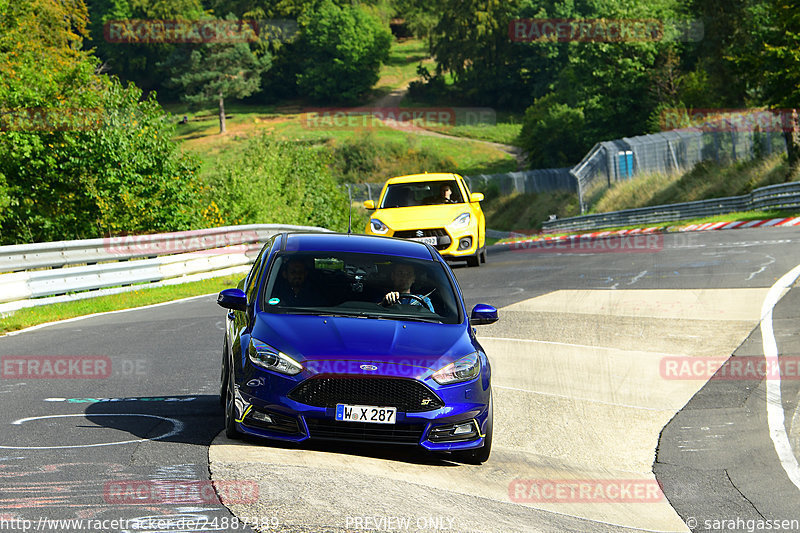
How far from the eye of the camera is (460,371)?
7129 mm

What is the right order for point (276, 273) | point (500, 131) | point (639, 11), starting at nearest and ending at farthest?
point (276, 273)
point (639, 11)
point (500, 131)

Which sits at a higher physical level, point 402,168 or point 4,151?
point 4,151

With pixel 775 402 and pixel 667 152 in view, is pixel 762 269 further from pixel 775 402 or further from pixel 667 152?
pixel 667 152

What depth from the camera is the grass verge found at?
1486 centimetres

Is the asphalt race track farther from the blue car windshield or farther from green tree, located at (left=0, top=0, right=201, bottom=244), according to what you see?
green tree, located at (left=0, top=0, right=201, bottom=244)

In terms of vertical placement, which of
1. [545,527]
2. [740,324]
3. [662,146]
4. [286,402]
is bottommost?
[662,146]

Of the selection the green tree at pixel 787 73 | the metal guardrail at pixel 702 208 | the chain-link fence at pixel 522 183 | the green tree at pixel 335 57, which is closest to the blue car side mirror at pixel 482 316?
the metal guardrail at pixel 702 208

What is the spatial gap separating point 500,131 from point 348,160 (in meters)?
24.2

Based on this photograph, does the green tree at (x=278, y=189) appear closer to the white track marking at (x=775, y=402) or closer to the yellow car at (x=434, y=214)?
the yellow car at (x=434, y=214)

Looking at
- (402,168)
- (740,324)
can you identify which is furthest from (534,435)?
(402,168)

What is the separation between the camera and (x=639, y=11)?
79.9m

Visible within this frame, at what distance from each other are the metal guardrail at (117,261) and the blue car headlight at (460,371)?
10.3m

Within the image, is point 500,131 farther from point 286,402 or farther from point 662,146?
point 286,402

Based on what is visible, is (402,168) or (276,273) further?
(402,168)
